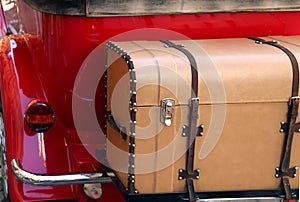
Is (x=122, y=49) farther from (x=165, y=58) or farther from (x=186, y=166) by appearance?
(x=186, y=166)

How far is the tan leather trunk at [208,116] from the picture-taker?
6.96ft

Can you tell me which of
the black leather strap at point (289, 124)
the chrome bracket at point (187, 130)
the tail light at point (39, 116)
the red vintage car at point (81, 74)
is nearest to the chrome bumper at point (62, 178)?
the red vintage car at point (81, 74)

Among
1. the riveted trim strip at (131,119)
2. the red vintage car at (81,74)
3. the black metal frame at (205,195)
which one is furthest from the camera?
the red vintage car at (81,74)

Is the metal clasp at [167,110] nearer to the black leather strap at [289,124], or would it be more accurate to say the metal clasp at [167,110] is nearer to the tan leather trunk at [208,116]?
the tan leather trunk at [208,116]

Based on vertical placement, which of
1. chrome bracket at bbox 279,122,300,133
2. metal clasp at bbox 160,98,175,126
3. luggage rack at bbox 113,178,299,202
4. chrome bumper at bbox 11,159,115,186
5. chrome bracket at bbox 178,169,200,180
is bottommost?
luggage rack at bbox 113,178,299,202

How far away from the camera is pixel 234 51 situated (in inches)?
89.5

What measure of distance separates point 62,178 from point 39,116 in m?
0.42

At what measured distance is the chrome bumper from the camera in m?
2.29

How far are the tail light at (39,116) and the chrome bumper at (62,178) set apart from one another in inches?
11.1

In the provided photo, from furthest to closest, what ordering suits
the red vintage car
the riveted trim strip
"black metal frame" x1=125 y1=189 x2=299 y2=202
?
the red vintage car, "black metal frame" x1=125 y1=189 x2=299 y2=202, the riveted trim strip

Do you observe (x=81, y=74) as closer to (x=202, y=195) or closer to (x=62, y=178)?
(x=62, y=178)

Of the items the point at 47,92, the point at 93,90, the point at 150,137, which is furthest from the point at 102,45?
the point at 150,137

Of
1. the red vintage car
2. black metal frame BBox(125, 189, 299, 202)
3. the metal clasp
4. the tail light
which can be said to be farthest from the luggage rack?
the tail light

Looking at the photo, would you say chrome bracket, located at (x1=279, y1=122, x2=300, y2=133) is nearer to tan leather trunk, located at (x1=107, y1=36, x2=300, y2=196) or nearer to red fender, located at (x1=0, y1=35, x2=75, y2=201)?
tan leather trunk, located at (x1=107, y1=36, x2=300, y2=196)
